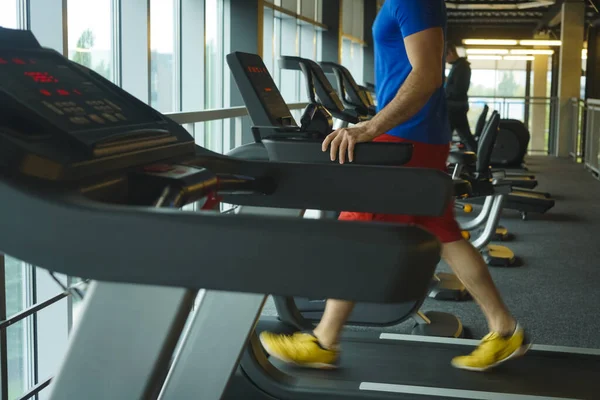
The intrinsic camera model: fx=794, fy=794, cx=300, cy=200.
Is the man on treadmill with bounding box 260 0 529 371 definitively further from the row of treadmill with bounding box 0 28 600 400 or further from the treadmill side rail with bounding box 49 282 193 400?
the treadmill side rail with bounding box 49 282 193 400

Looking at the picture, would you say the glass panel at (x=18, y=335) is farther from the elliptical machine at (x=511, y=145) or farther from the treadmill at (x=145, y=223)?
the elliptical machine at (x=511, y=145)

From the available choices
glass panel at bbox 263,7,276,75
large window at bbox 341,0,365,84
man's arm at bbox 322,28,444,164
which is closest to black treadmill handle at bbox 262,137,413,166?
man's arm at bbox 322,28,444,164

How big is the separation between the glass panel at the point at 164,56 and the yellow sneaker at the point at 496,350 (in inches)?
105

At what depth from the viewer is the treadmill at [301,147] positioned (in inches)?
75.1

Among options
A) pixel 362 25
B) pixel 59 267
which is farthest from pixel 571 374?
pixel 362 25

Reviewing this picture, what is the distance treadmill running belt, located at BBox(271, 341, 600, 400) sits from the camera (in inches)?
98.0

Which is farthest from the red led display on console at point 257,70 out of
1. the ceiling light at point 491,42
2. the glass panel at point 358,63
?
the ceiling light at point 491,42

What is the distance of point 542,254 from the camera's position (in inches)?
205

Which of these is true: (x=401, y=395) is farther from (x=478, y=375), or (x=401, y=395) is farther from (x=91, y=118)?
(x=91, y=118)

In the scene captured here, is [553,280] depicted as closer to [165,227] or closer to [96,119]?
[96,119]

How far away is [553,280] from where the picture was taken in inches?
176

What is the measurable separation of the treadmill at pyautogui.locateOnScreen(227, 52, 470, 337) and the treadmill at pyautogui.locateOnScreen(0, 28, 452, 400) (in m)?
0.18

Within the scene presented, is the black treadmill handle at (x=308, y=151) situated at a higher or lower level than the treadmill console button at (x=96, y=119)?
lower

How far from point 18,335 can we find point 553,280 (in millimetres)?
2939
